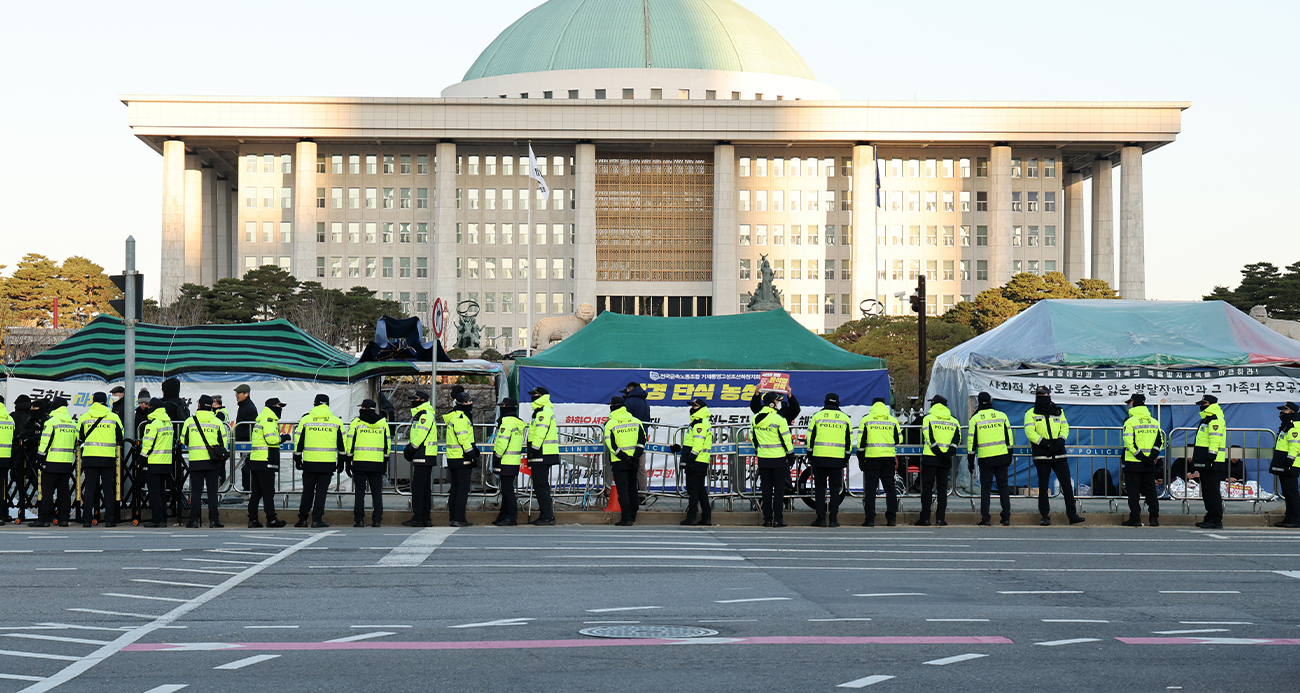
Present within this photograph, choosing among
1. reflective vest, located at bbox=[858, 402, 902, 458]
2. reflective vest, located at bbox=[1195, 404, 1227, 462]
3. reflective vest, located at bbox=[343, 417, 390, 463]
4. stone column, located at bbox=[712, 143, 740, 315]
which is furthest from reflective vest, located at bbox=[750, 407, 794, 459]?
stone column, located at bbox=[712, 143, 740, 315]

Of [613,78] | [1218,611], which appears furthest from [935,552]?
[613,78]

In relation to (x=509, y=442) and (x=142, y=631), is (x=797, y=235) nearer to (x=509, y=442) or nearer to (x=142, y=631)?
(x=509, y=442)

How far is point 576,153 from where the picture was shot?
113750 mm

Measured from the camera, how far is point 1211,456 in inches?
725

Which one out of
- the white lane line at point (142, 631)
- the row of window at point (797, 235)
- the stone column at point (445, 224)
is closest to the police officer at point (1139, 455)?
the white lane line at point (142, 631)

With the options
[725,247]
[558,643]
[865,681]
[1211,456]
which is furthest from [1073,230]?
[865,681]

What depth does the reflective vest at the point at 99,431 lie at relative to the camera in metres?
17.7

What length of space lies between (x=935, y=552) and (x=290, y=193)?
108009 millimetres

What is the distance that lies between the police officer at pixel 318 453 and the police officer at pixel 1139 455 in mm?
10787

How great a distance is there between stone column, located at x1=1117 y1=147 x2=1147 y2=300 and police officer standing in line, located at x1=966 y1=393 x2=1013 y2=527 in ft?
307

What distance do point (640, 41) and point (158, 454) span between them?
11064 cm

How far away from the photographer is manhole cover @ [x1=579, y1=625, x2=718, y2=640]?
9008 millimetres

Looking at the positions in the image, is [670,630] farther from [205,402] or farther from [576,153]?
[576,153]

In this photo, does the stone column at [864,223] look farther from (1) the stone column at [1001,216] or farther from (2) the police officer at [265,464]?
(2) the police officer at [265,464]
